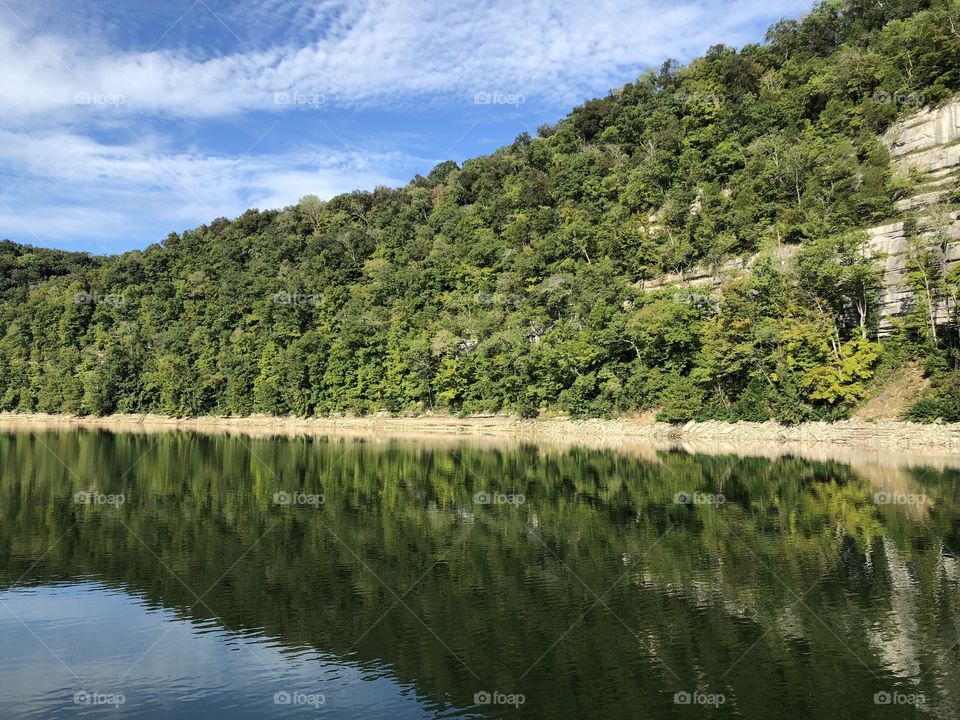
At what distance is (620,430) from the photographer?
59.8 metres

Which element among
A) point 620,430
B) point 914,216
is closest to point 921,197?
point 914,216

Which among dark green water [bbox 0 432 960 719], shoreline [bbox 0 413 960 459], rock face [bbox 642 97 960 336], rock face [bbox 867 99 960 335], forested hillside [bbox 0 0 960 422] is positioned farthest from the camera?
forested hillside [bbox 0 0 960 422]

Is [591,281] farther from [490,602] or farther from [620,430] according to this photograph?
[490,602]

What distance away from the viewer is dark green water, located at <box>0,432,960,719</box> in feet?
36.1

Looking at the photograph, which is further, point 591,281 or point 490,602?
point 591,281

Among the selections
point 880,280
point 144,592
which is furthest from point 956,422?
point 144,592

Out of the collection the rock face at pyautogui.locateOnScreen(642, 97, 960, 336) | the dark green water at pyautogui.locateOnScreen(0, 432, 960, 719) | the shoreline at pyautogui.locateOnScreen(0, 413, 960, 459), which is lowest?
the dark green water at pyautogui.locateOnScreen(0, 432, 960, 719)

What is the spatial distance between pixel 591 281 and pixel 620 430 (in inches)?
796

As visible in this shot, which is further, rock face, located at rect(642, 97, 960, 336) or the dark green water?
rock face, located at rect(642, 97, 960, 336)

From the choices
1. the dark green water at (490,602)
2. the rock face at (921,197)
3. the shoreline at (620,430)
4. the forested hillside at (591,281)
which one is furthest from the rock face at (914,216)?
the dark green water at (490,602)

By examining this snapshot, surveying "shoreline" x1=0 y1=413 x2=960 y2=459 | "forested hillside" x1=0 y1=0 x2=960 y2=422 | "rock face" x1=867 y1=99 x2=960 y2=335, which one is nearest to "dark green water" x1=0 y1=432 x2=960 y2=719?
"shoreline" x1=0 y1=413 x2=960 y2=459

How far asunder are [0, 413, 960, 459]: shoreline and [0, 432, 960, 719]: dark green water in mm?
14138

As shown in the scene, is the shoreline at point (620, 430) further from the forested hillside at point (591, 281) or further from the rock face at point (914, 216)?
the rock face at point (914, 216)

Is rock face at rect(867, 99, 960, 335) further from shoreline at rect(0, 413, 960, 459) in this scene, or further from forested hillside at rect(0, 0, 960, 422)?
shoreline at rect(0, 413, 960, 459)
